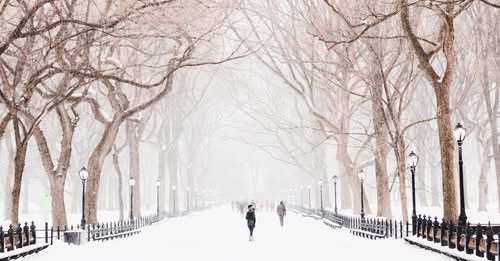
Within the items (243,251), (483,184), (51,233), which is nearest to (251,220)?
(243,251)

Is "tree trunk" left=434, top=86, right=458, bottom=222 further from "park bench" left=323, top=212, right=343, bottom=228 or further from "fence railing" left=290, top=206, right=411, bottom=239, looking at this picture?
"park bench" left=323, top=212, right=343, bottom=228

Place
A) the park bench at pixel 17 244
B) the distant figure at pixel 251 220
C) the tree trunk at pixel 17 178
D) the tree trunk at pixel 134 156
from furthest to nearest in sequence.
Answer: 1. the tree trunk at pixel 134 156
2. the distant figure at pixel 251 220
3. the tree trunk at pixel 17 178
4. the park bench at pixel 17 244

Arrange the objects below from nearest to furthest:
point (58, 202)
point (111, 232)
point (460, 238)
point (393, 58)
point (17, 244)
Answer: point (460, 238) < point (17, 244) < point (58, 202) < point (111, 232) < point (393, 58)

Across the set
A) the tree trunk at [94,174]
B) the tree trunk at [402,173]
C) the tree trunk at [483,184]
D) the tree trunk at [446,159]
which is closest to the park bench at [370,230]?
the tree trunk at [402,173]

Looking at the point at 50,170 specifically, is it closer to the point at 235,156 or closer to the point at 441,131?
the point at 441,131

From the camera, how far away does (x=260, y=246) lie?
78.5 feet

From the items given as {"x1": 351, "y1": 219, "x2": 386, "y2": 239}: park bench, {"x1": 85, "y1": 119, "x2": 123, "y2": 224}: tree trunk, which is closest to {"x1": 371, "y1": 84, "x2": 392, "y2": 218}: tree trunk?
{"x1": 351, "y1": 219, "x2": 386, "y2": 239}: park bench

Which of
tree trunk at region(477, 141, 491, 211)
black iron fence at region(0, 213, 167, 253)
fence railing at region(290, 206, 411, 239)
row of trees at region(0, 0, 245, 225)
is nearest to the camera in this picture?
black iron fence at region(0, 213, 167, 253)

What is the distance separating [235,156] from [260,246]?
12550 centimetres

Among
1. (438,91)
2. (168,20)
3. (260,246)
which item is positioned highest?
(168,20)

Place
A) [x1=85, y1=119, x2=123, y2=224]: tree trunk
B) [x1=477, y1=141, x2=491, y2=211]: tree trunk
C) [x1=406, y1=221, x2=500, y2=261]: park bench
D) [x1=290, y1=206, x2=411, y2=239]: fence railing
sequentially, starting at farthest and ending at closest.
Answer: [x1=477, y1=141, x2=491, y2=211]: tree trunk
[x1=85, y1=119, x2=123, y2=224]: tree trunk
[x1=290, y1=206, x2=411, y2=239]: fence railing
[x1=406, y1=221, x2=500, y2=261]: park bench

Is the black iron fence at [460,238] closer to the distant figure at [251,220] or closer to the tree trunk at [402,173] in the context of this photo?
the tree trunk at [402,173]

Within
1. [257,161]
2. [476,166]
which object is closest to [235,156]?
[257,161]

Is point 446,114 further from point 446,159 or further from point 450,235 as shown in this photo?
point 450,235
